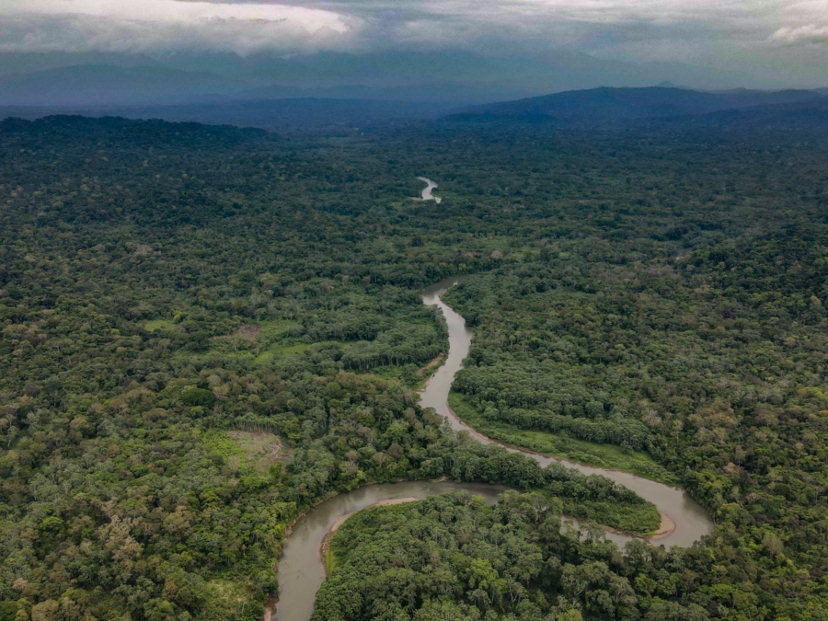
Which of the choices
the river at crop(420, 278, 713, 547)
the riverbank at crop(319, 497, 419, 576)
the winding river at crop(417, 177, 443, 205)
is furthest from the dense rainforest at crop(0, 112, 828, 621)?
the winding river at crop(417, 177, 443, 205)

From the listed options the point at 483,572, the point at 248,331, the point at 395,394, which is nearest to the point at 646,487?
the point at 483,572

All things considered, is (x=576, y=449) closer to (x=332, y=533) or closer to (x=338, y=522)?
(x=338, y=522)

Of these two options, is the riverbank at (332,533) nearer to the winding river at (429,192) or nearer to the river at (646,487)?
the river at (646,487)

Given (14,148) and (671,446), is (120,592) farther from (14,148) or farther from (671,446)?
(14,148)

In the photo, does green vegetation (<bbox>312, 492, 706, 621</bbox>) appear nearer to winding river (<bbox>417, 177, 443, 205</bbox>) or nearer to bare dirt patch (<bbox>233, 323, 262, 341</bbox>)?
bare dirt patch (<bbox>233, 323, 262, 341</bbox>)

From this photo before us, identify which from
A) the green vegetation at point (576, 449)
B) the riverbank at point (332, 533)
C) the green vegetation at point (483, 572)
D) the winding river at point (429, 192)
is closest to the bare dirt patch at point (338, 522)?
the riverbank at point (332, 533)

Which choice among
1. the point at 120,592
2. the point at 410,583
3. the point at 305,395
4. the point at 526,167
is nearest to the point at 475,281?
the point at 305,395
